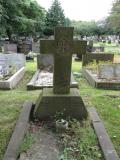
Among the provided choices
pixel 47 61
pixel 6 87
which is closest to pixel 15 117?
pixel 6 87

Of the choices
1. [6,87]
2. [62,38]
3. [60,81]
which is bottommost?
[6,87]

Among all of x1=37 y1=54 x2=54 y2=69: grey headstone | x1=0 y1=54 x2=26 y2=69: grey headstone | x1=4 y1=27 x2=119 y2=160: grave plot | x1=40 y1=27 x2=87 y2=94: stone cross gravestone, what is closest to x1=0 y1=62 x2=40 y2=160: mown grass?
x1=4 y1=27 x2=119 y2=160: grave plot

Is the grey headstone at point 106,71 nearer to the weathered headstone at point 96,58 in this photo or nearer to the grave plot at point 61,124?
the weathered headstone at point 96,58

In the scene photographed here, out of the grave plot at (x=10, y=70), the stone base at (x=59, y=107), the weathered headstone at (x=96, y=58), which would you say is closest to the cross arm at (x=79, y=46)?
the stone base at (x=59, y=107)

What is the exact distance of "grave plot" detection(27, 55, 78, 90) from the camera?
31.1 ft

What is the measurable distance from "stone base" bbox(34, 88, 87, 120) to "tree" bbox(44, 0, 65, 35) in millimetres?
40603

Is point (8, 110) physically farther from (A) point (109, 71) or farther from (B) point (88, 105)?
(A) point (109, 71)

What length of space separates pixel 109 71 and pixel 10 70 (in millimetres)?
3778

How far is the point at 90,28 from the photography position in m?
77.2

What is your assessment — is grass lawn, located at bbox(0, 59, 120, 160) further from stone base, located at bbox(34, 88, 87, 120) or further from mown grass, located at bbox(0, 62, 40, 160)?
stone base, located at bbox(34, 88, 87, 120)

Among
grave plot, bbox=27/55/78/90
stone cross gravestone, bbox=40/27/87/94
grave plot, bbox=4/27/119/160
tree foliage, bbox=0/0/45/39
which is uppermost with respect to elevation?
tree foliage, bbox=0/0/45/39

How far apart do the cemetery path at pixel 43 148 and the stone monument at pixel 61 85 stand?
1.98 ft

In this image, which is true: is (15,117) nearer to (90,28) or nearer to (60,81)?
(60,81)

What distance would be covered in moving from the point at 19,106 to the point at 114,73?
504cm
